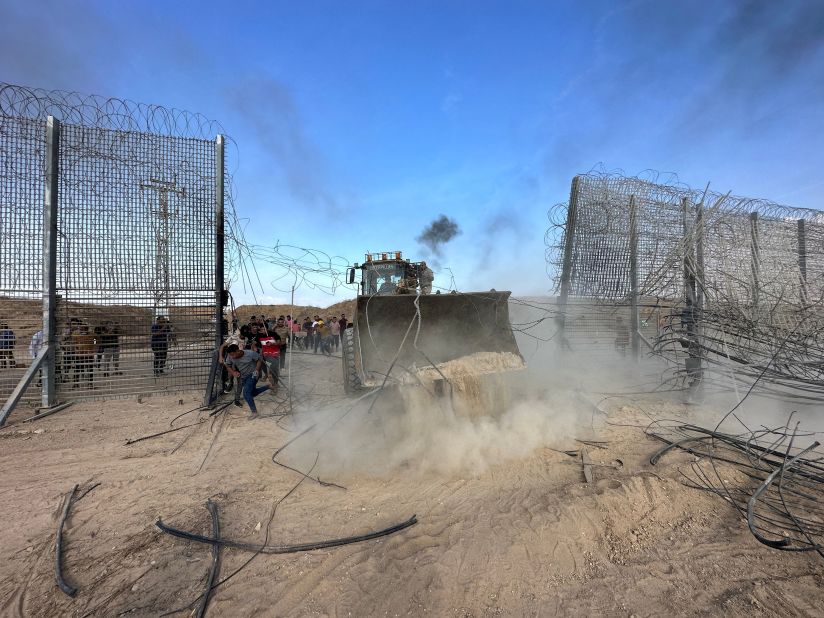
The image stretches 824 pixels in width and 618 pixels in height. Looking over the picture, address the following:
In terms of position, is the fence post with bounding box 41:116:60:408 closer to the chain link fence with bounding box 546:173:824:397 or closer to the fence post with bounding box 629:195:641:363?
the chain link fence with bounding box 546:173:824:397

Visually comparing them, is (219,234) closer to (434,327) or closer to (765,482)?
(434,327)

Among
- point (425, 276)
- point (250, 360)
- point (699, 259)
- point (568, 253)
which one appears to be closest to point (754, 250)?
point (699, 259)

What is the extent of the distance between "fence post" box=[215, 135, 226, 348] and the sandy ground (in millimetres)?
3440

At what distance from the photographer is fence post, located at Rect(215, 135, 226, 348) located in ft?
26.8

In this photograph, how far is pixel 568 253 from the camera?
8945 millimetres

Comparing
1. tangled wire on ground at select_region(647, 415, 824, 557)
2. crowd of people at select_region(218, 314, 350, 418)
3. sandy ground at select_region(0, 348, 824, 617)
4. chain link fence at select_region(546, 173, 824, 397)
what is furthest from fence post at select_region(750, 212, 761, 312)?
crowd of people at select_region(218, 314, 350, 418)

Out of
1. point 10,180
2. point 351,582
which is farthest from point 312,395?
point 10,180

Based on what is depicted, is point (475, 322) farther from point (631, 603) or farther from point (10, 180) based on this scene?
point (10, 180)

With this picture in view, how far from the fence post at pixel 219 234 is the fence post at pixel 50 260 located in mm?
2614

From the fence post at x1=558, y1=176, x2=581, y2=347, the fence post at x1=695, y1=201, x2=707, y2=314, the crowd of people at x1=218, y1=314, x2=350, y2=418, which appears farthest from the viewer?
the fence post at x1=558, y1=176, x2=581, y2=347

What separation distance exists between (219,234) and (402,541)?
23.8 ft

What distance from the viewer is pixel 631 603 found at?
2.52 metres

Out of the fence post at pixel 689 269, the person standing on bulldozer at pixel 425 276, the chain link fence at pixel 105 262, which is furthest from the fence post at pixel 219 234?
the fence post at pixel 689 269

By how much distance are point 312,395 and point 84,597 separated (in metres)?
6.01
